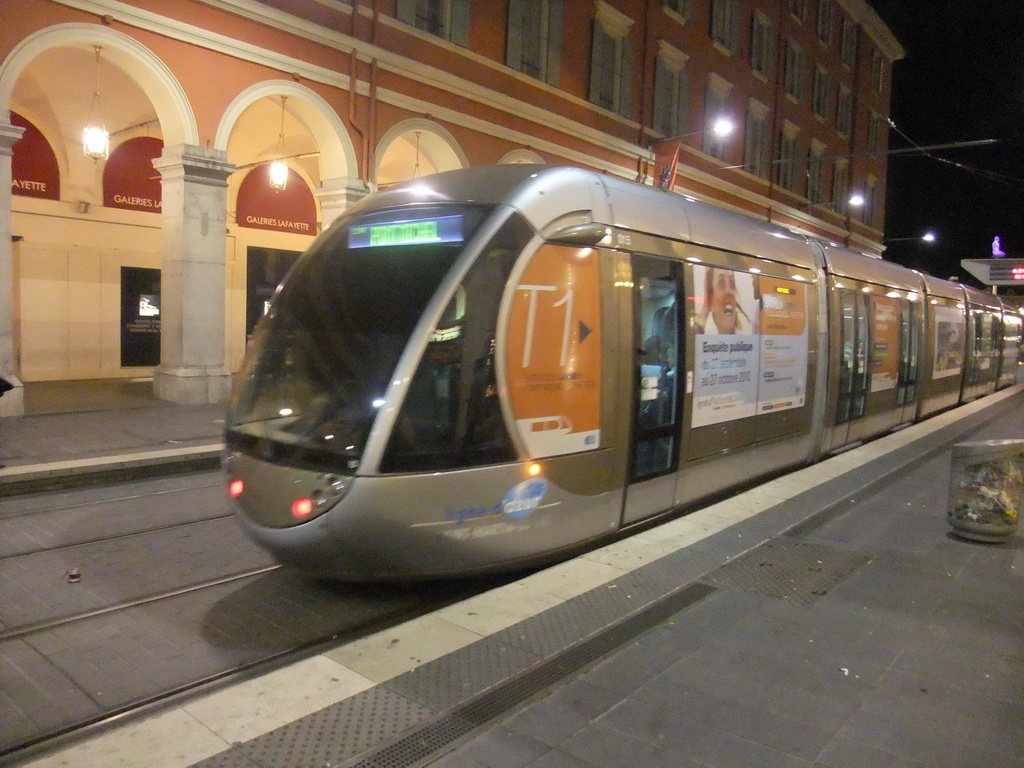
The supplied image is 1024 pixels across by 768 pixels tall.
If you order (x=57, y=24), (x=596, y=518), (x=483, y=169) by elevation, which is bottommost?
(x=596, y=518)

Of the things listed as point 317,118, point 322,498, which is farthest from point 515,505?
point 317,118

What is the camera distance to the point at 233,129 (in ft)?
48.8

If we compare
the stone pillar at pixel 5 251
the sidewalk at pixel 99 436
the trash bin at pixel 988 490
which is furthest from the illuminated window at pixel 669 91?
the trash bin at pixel 988 490

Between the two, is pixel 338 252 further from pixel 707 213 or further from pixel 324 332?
pixel 707 213

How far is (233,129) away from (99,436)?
23.0ft

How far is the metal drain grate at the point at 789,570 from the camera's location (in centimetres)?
534

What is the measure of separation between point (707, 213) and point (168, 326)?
10.0 metres

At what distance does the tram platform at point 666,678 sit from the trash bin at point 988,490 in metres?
0.29

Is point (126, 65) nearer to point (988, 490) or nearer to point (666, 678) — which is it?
point (666, 678)

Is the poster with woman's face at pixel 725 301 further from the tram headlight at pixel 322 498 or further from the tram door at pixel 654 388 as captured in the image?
the tram headlight at pixel 322 498

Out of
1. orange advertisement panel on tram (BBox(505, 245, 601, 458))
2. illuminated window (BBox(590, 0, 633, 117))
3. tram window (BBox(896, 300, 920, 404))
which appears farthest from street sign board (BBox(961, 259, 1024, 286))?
orange advertisement panel on tram (BBox(505, 245, 601, 458))

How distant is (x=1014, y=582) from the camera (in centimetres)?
573

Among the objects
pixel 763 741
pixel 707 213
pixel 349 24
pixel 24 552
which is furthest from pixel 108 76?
pixel 763 741

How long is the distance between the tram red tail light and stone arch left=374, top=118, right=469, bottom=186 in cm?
1221
